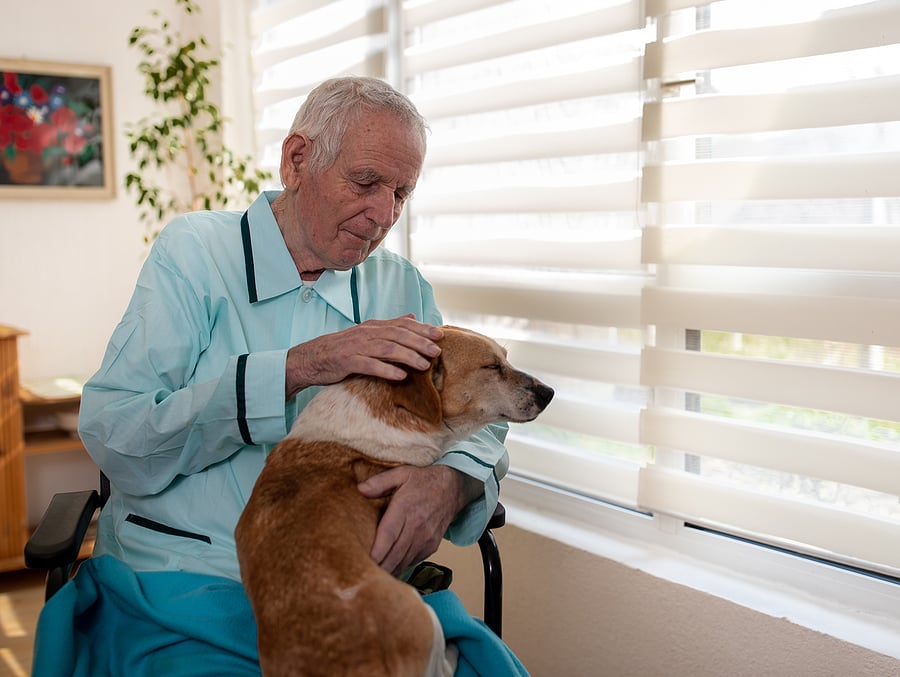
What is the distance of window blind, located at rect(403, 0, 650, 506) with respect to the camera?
194 centimetres

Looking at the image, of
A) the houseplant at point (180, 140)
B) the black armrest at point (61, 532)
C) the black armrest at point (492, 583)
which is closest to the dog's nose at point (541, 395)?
the black armrest at point (492, 583)

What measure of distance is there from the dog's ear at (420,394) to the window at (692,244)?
658 millimetres

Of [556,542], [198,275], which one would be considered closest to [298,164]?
[198,275]

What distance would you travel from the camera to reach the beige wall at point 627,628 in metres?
1.56

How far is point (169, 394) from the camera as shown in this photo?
1416mm

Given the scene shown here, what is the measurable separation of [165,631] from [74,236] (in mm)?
2637

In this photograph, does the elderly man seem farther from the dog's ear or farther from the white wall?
the white wall

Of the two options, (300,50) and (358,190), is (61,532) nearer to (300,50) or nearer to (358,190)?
(358,190)

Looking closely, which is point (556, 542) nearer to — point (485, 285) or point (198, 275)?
point (485, 285)

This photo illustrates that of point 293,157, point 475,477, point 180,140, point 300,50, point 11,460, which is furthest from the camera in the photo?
point 180,140

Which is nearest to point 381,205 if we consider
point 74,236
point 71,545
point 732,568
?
point 71,545

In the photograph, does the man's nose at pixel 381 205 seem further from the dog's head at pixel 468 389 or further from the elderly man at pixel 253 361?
the dog's head at pixel 468 389

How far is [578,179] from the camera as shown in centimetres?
203

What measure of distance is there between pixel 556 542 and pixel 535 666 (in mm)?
311
